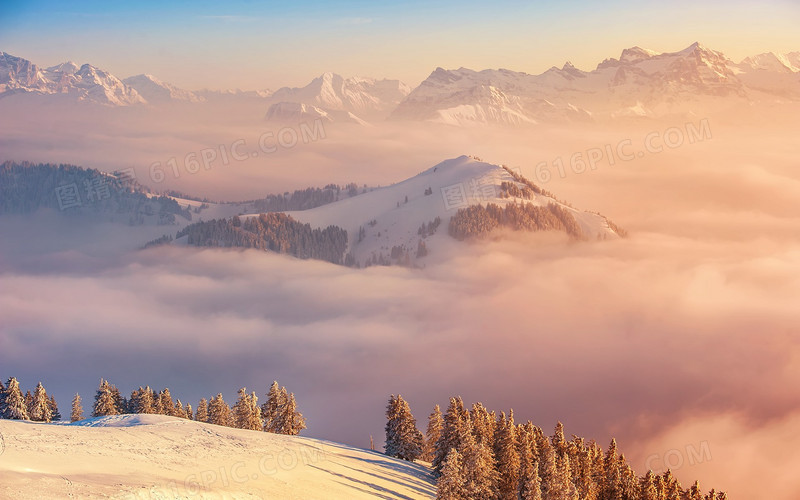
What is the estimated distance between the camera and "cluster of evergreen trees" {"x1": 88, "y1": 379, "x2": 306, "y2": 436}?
115m

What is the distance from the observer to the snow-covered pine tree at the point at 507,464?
87.8 metres

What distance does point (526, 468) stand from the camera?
88312 mm

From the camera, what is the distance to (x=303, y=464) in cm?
8088

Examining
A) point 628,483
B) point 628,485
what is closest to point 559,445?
point 628,483

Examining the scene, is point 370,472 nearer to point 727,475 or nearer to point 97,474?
point 97,474

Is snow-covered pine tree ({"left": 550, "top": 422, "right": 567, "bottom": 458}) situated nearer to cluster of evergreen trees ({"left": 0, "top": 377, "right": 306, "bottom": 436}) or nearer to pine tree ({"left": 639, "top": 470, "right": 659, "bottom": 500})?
pine tree ({"left": 639, "top": 470, "right": 659, "bottom": 500})

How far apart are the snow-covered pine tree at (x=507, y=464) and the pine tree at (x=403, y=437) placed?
66.6 ft

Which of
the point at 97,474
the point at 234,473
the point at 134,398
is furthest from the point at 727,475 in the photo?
the point at 97,474

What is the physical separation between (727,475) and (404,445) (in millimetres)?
113059

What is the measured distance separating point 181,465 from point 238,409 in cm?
4761

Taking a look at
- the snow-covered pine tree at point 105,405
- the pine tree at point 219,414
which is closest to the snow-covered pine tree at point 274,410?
the pine tree at point 219,414

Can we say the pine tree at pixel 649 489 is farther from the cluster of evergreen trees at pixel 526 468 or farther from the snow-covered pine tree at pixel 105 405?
the snow-covered pine tree at pixel 105 405

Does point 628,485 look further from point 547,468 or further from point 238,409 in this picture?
point 238,409

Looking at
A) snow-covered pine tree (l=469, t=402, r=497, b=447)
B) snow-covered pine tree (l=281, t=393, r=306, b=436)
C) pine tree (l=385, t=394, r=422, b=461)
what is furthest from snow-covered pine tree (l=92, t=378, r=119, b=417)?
snow-covered pine tree (l=469, t=402, r=497, b=447)
